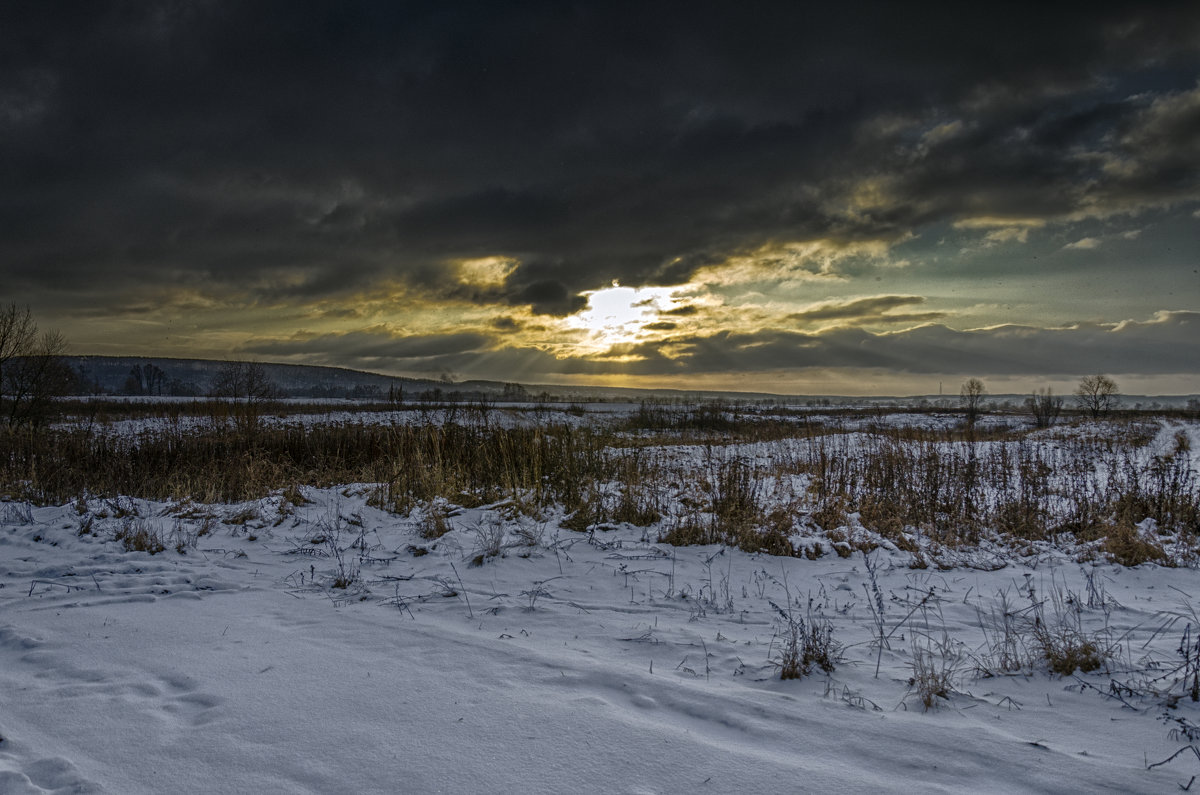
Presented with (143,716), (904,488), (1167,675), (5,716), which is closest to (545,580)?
(143,716)

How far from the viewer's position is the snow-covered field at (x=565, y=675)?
2.76 meters

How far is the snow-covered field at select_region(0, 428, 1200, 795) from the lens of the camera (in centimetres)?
276

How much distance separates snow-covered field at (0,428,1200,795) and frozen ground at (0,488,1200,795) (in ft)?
0.06

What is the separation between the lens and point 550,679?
374 centimetres

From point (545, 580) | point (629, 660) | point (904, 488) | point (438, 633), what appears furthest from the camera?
point (904, 488)

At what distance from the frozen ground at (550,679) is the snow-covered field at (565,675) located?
19mm

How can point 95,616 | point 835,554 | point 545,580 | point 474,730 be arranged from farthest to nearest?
1. point 835,554
2. point 545,580
3. point 95,616
4. point 474,730

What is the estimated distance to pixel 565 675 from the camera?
382 cm

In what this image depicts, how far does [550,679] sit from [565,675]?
0.12 m

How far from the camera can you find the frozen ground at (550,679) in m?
2.75

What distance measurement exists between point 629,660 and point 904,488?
855 cm

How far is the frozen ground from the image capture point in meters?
2.75

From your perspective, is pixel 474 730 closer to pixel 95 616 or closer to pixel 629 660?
pixel 629 660

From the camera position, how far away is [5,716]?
123 inches
